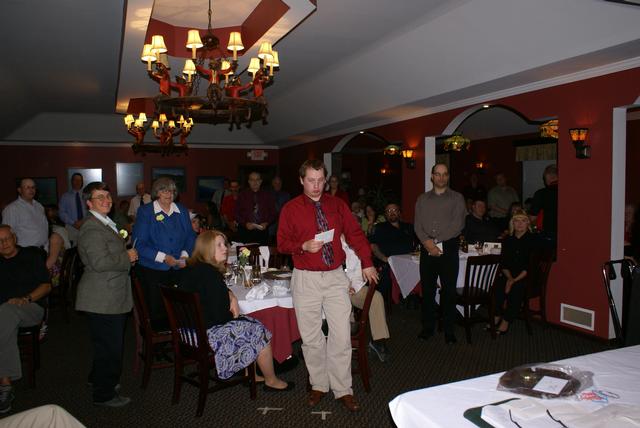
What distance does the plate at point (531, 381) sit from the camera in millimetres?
1651

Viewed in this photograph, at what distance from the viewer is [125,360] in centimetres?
473

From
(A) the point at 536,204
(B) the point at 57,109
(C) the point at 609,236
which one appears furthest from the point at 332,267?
(B) the point at 57,109

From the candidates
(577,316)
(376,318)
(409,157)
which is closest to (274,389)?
(376,318)

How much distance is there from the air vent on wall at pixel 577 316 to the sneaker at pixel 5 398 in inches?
210

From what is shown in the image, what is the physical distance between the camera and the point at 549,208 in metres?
6.03

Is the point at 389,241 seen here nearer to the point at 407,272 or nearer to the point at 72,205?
the point at 407,272

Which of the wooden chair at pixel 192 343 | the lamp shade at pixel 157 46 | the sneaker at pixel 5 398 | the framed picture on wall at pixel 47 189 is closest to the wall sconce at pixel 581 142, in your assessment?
the wooden chair at pixel 192 343

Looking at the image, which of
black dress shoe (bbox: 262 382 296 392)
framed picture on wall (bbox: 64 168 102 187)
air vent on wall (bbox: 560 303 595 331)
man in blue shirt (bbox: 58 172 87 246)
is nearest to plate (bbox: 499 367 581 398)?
black dress shoe (bbox: 262 382 296 392)

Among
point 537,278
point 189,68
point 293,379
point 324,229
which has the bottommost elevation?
point 293,379

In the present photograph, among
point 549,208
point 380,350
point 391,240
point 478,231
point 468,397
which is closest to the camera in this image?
point 468,397

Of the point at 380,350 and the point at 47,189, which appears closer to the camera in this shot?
the point at 380,350

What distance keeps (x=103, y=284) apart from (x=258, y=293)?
1.07 meters

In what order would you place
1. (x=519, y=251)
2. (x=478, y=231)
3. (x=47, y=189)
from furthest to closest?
(x=47, y=189)
(x=478, y=231)
(x=519, y=251)

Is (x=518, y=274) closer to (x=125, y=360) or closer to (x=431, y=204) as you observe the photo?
(x=431, y=204)
